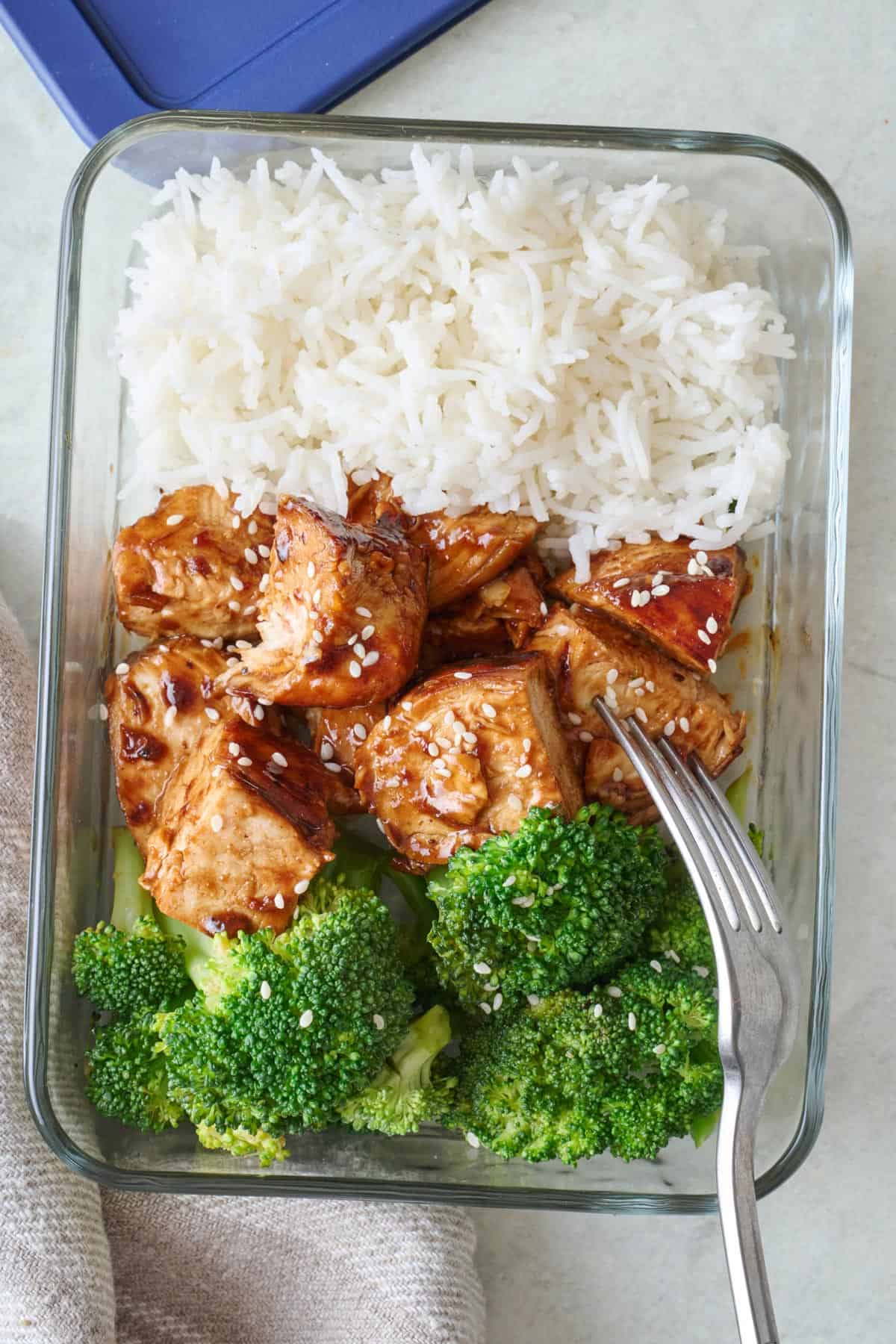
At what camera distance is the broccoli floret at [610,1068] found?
2.09 metres

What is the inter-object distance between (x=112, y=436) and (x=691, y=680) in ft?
3.94

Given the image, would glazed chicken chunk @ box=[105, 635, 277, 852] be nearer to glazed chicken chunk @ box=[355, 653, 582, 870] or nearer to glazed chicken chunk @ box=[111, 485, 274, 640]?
glazed chicken chunk @ box=[111, 485, 274, 640]

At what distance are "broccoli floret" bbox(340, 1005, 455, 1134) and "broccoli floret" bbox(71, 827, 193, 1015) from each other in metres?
0.38

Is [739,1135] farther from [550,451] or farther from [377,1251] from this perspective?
[550,451]

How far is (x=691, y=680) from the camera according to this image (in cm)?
221

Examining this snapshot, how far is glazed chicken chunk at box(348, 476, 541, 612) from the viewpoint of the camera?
2164mm

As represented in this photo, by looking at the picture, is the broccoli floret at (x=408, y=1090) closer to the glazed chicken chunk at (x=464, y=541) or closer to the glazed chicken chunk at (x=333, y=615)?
the glazed chicken chunk at (x=333, y=615)

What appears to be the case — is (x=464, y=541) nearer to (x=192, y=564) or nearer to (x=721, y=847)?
(x=192, y=564)

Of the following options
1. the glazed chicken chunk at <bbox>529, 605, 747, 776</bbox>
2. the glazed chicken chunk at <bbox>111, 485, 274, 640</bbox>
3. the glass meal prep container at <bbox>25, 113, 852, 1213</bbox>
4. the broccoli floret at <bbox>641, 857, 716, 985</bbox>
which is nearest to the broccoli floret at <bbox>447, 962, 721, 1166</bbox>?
the broccoli floret at <bbox>641, 857, 716, 985</bbox>

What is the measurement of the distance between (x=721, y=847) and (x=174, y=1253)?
4.59 ft

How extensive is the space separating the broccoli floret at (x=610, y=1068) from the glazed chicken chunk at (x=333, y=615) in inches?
25.5

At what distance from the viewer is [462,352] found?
221cm

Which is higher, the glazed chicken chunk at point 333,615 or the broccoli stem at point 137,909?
the glazed chicken chunk at point 333,615

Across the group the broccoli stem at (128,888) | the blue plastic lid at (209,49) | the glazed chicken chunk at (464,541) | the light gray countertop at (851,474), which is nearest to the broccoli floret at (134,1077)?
the broccoli stem at (128,888)
